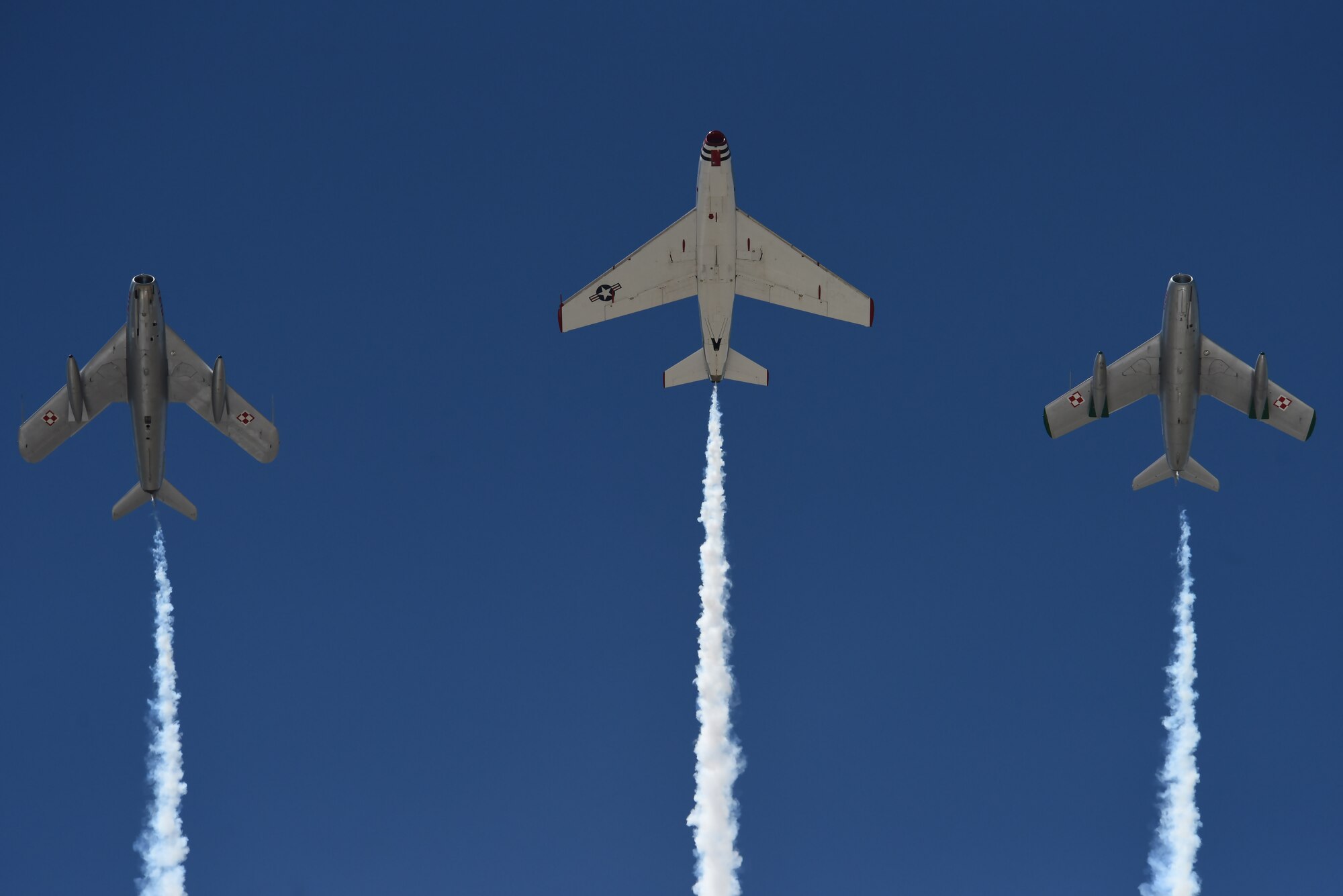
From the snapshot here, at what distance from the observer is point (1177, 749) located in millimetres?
91000

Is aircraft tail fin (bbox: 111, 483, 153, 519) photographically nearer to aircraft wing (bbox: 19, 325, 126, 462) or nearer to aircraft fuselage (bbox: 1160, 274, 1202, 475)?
aircraft wing (bbox: 19, 325, 126, 462)

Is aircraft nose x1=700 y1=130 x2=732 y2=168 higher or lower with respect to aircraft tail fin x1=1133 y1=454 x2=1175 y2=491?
higher

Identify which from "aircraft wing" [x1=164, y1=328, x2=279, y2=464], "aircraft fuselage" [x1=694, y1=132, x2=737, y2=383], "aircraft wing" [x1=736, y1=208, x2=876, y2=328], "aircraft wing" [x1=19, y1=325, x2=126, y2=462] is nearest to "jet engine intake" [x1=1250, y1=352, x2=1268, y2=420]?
"aircraft wing" [x1=736, y1=208, x2=876, y2=328]

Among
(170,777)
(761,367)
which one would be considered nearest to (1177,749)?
(761,367)

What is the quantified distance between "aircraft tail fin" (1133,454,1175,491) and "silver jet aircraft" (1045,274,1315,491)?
0.06 feet

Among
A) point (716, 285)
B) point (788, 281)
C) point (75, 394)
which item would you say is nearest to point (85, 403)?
point (75, 394)

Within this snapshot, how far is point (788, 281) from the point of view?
88.2 metres

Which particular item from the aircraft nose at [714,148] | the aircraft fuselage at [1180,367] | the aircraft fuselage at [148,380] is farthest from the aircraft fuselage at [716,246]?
the aircraft fuselage at [148,380]

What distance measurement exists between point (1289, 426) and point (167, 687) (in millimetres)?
31395

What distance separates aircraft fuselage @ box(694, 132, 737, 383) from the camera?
84.7m

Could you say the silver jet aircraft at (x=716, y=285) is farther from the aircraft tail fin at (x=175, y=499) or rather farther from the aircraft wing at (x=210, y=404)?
the aircraft tail fin at (x=175, y=499)

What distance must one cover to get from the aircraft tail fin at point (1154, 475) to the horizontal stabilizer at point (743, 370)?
1039cm

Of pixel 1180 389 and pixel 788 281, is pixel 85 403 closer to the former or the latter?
pixel 788 281

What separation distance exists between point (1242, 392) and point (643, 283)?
16.4 metres
